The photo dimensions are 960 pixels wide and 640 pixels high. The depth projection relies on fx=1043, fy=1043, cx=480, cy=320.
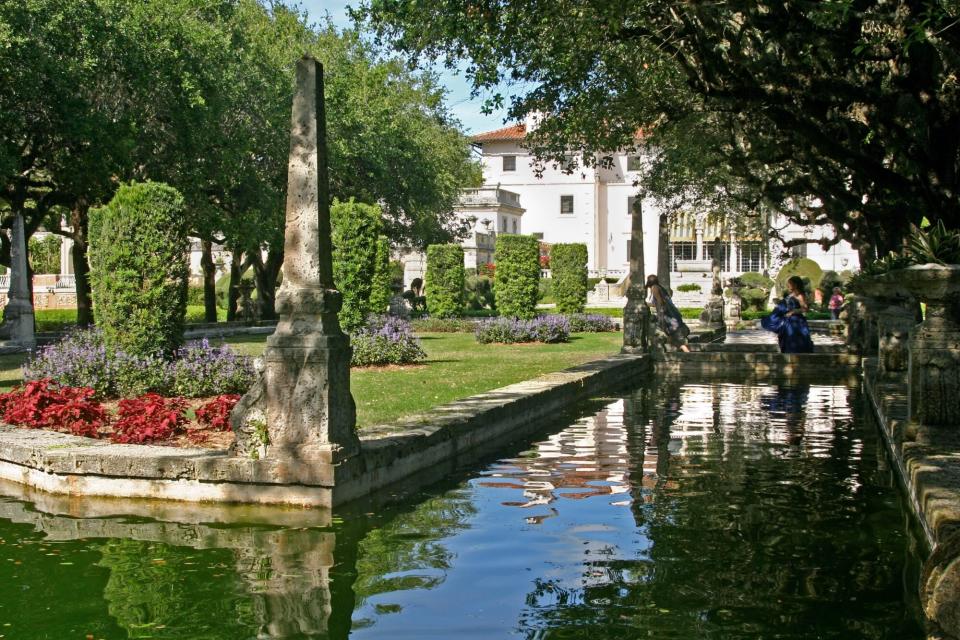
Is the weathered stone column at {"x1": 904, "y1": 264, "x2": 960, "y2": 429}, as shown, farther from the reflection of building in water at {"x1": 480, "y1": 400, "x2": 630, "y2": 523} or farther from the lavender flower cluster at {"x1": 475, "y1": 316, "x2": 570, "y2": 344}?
the lavender flower cluster at {"x1": 475, "y1": 316, "x2": 570, "y2": 344}

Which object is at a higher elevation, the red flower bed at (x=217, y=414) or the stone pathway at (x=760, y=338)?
the red flower bed at (x=217, y=414)

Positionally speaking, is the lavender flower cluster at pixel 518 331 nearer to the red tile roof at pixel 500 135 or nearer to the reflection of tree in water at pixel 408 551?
the reflection of tree in water at pixel 408 551

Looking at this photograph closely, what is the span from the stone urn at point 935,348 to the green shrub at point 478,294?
36.1 m

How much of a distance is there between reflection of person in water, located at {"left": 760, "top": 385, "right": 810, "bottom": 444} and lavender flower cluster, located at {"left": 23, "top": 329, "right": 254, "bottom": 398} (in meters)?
6.11

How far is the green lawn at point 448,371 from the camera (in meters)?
11.7

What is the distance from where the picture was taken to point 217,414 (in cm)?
911

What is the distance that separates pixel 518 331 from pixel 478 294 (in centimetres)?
2128

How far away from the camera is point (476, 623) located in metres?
4.73

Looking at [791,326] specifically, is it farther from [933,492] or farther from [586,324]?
[933,492]

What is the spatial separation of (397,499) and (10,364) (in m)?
12.2

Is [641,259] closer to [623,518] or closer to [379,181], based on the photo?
[623,518]

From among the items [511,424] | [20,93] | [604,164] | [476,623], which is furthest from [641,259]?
[476,623]

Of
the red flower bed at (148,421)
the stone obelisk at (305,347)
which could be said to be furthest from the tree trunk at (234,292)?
the stone obelisk at (305,347)

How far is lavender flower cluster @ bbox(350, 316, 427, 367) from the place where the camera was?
17.1m
